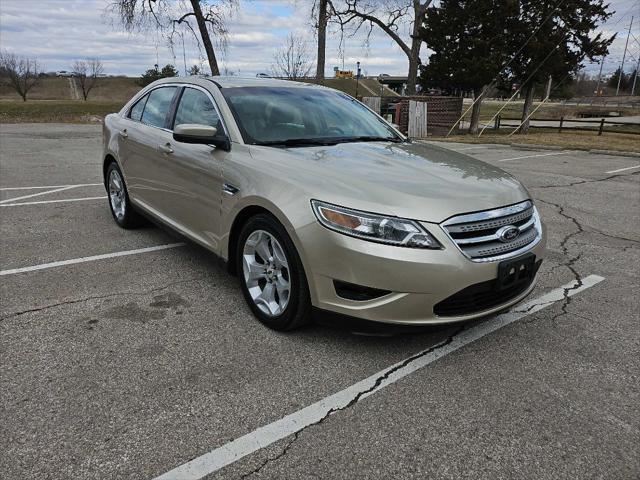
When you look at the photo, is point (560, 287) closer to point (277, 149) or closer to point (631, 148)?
point (277, 149)

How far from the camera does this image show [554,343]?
10.4 feet

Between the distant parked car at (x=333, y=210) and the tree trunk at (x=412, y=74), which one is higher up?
the tree trunk at (x=412, y=74)

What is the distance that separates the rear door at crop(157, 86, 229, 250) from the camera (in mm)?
3562

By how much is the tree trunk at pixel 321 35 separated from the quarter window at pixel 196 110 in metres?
23.5

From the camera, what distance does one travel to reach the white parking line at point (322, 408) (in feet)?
6.81

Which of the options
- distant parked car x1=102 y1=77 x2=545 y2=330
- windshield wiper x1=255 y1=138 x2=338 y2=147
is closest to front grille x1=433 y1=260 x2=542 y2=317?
distant parked car x1=102 y1=77 x2=545 y2=330

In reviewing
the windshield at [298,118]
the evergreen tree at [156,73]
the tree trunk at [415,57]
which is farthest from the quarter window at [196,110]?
the evergreen tree at [156,73]

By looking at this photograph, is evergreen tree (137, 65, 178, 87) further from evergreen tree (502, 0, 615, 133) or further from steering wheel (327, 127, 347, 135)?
steering wheel (327, 127, 347, 135)

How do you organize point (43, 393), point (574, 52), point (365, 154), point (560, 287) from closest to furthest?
point (43, 393) → point (365, 154) → point (560, 287) → point (574, 52)

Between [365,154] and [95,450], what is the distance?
94.3 inches

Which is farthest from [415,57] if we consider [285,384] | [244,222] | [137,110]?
[285,384]

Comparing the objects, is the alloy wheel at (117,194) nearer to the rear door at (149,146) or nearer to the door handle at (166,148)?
the rear door at (149,146)

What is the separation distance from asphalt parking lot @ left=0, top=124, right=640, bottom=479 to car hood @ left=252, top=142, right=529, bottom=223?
2.41ft

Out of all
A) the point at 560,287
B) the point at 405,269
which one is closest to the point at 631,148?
the point at 560,287
